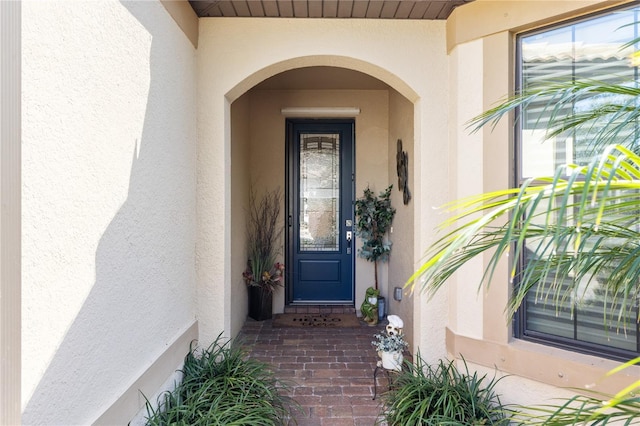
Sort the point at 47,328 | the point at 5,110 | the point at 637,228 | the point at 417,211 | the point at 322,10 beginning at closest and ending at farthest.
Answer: the point at 5,110, the point at 47,328, the point at 637,228, the point at 322,10, the point at 417,211

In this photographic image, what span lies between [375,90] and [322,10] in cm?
230

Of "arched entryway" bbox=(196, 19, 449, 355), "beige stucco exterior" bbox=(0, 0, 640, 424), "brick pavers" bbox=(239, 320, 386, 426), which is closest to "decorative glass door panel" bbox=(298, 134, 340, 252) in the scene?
"brick pavers" bbox=(239, 320, 386, 426)

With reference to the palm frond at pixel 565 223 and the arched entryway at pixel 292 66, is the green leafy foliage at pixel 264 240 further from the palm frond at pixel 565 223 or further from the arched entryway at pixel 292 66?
the palm frond at pixel 565 223

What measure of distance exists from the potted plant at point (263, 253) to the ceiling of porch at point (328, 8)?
2549mm

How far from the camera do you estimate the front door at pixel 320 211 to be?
17.5ft

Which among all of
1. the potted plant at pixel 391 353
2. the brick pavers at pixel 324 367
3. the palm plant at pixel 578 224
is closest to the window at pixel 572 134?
the palm plant at pixel 578 224

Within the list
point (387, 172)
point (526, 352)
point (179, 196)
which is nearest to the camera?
point (526, 352)

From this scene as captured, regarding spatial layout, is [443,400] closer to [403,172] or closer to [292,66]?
[403,172]

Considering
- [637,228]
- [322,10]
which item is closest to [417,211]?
[637,228]

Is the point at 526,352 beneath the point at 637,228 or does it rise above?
beneath

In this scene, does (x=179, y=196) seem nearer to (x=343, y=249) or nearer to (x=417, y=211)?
(x=417, y=211)

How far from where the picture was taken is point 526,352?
2.54 m

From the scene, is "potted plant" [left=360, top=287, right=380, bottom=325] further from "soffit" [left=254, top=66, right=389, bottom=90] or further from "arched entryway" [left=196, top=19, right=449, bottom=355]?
"soffit" [left=254, top=66, right=389, bottom=90]

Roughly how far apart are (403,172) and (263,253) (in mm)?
2059
